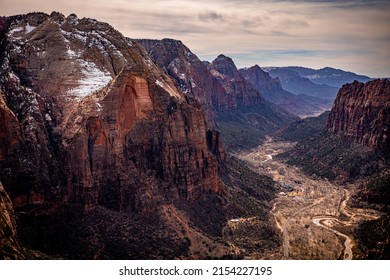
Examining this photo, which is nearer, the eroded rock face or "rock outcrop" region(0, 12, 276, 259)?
"rock outcrop" region(0, 12, 276, 259)

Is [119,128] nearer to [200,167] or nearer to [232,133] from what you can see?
[200,167]

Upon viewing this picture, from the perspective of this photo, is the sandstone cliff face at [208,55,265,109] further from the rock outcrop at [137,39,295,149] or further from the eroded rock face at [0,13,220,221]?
the eroded rock face at [0,13,220,221]

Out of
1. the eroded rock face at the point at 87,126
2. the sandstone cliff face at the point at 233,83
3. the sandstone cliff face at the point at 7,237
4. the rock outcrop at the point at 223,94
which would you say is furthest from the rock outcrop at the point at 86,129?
the sandstone cliff face at the point at 233,83

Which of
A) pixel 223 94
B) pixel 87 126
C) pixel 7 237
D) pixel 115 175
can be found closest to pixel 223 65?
pixel 223 94

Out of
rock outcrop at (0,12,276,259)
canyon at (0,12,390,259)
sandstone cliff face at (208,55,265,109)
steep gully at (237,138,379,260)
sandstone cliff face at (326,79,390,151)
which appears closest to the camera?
canyon at (0,12,390,259)

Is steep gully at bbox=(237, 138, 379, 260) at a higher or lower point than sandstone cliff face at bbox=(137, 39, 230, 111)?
lower

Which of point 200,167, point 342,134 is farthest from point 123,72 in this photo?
point 342,134

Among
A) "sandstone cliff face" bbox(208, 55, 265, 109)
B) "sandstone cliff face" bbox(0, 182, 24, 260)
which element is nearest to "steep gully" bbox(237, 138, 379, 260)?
"sandstone cliff face" bbox(0, 182, 24, 260)

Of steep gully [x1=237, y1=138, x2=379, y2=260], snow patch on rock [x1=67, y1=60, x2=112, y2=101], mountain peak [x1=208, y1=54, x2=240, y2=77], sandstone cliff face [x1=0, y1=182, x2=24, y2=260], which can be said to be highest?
mountain peak [x1=208, y1=54, x2=240, y2=77]

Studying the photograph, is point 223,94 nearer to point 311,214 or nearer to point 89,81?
point 311,214
